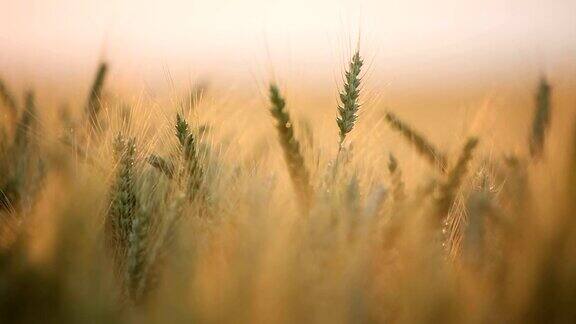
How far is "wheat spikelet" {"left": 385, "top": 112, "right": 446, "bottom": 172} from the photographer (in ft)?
3.71

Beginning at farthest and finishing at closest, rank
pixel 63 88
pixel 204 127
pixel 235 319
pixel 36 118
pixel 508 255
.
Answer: pixel 63 88 → pixel 36 118 → pixel 204 127 → pixel 508 255 → pixel 235 319

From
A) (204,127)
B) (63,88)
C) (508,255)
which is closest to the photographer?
(508,255)

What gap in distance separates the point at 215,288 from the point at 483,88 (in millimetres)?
833

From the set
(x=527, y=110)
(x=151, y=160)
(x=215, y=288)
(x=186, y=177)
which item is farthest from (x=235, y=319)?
(x=527, y=110)

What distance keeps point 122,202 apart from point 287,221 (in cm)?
25

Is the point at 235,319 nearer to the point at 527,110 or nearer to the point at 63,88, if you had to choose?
the point at 527,110

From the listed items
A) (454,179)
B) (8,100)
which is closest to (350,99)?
(454,179)

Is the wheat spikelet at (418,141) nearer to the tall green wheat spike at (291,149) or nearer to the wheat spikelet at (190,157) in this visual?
the tall green wheat spike at (291,149)

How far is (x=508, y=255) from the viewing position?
0.71 m

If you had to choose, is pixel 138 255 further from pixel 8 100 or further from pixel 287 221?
pixel 8 100

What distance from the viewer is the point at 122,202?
891mm

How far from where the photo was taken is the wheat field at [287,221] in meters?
0.62

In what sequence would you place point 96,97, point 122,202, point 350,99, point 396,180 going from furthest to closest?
1. point 96,97
2. point 350,99
3. point 396,180
4. point 122,202

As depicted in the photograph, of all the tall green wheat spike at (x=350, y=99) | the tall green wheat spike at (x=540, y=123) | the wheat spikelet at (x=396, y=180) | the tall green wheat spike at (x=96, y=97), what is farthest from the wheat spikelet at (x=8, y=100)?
the tall green wheat spike at (x=540, y=123)
